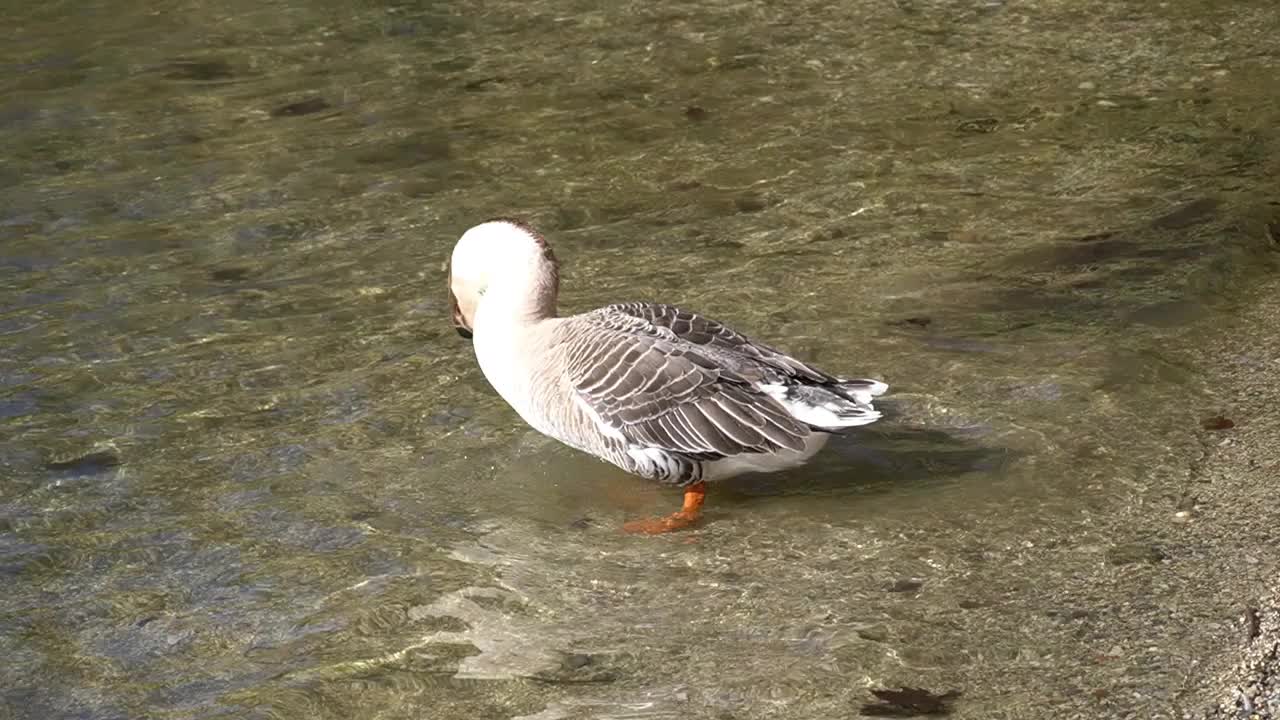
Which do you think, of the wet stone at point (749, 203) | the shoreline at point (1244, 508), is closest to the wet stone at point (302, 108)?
the wet stone at point (749, 203)

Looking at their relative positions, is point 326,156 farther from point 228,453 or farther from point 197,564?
point 197,564

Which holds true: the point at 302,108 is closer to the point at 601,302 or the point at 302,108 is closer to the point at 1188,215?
the point at 601,302

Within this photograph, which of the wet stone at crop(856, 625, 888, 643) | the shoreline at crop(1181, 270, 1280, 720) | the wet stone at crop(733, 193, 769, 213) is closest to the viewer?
the shoreline at crop(1181, 270, 1280, 720)

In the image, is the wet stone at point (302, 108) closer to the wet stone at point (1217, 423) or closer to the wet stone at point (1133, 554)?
the wet stone at point (1217, 423)

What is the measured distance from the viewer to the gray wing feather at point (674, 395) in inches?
217

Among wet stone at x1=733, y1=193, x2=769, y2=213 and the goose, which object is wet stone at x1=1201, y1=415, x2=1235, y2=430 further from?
wet stone at x1=733, y1=193, x2=769, y2=213

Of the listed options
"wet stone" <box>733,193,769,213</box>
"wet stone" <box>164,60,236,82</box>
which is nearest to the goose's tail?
"wet stone" <box>733,193,769,213</box>

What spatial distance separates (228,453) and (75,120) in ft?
13.2

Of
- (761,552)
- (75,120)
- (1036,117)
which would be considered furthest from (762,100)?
(761,552)

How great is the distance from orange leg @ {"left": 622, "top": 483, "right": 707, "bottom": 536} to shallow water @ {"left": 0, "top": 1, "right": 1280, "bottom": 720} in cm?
9

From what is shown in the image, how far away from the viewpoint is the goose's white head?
5883 mm

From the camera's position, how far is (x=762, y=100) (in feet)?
31.3

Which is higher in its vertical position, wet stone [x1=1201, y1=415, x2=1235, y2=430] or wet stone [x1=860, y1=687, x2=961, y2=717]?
wet stone [x1=1201, y1=415, x2=1235, y2=430]

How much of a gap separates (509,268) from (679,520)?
43.2 inches
